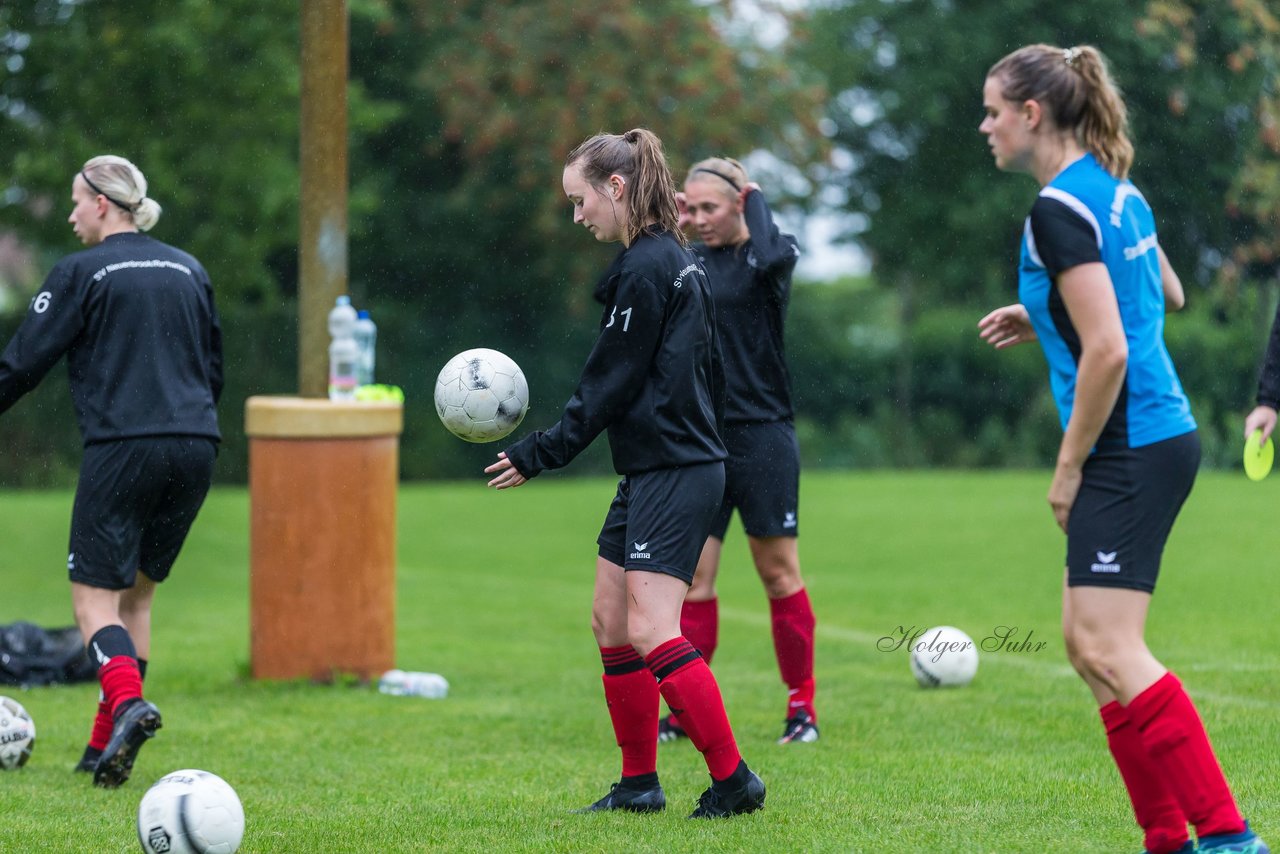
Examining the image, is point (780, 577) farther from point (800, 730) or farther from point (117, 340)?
point (117, 340)

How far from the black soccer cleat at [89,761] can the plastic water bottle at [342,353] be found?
2720mm

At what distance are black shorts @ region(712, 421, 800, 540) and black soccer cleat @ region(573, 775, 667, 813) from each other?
5.21ft

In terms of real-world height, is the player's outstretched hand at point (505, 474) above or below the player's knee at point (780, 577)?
above

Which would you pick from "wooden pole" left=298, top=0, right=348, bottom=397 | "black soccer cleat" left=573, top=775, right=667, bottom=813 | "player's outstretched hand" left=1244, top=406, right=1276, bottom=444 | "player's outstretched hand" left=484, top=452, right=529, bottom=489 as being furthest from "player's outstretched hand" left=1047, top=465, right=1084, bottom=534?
"wooden pole" left=298, top=0, right=348, bottom=397

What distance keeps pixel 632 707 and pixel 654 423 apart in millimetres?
1004

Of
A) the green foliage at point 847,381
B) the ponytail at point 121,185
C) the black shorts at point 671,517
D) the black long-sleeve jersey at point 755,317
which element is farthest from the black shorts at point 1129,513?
the green foliage at point 847,381

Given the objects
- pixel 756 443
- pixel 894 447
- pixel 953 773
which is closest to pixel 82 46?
pixel 894 447

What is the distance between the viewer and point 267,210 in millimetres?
24281

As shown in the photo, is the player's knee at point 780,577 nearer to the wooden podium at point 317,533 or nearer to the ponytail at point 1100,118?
the wooden podium at point 317,533

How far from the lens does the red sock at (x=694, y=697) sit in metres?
4.93

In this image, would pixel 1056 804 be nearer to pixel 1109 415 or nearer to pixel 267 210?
pixel 1109 415

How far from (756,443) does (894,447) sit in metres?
22.5

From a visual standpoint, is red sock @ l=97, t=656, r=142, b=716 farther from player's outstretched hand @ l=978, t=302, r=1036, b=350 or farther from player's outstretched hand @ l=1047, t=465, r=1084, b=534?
player's outstretched hand @ l=1047, t=465, r=1084, b=534

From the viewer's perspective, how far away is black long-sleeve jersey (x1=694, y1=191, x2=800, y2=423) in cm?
653
